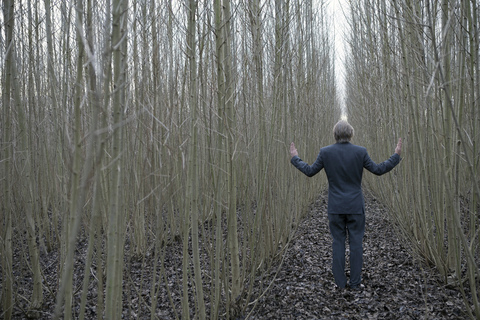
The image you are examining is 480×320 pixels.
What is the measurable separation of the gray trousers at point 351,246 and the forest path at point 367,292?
0.11 meters

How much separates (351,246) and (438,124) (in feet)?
3.69

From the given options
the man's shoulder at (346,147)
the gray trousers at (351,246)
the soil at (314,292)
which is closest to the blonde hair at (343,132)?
the man's shoulder at (346,147)

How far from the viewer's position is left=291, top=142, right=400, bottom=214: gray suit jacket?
2.87 m

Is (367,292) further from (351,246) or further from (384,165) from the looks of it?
(384,165)

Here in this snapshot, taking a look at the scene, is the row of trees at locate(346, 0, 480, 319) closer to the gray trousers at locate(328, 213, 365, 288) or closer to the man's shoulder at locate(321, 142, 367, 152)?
the man's shoulder at locate(321, 142, 367, 152)

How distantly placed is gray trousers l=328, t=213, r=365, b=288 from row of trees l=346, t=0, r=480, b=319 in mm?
523

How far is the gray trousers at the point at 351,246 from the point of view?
2887 mm

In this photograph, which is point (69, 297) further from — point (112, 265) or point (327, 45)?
point (327, 45)

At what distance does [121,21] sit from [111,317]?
0.94m

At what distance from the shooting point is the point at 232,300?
2.37m

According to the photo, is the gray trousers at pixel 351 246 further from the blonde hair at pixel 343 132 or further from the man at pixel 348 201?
the blonde hair at pixel 343 132

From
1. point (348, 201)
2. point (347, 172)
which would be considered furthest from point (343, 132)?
point (348, 201)

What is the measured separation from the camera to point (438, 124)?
2686 millimetres

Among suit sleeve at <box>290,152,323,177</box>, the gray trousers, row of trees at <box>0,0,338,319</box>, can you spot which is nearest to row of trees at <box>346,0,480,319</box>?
the gray trousers
